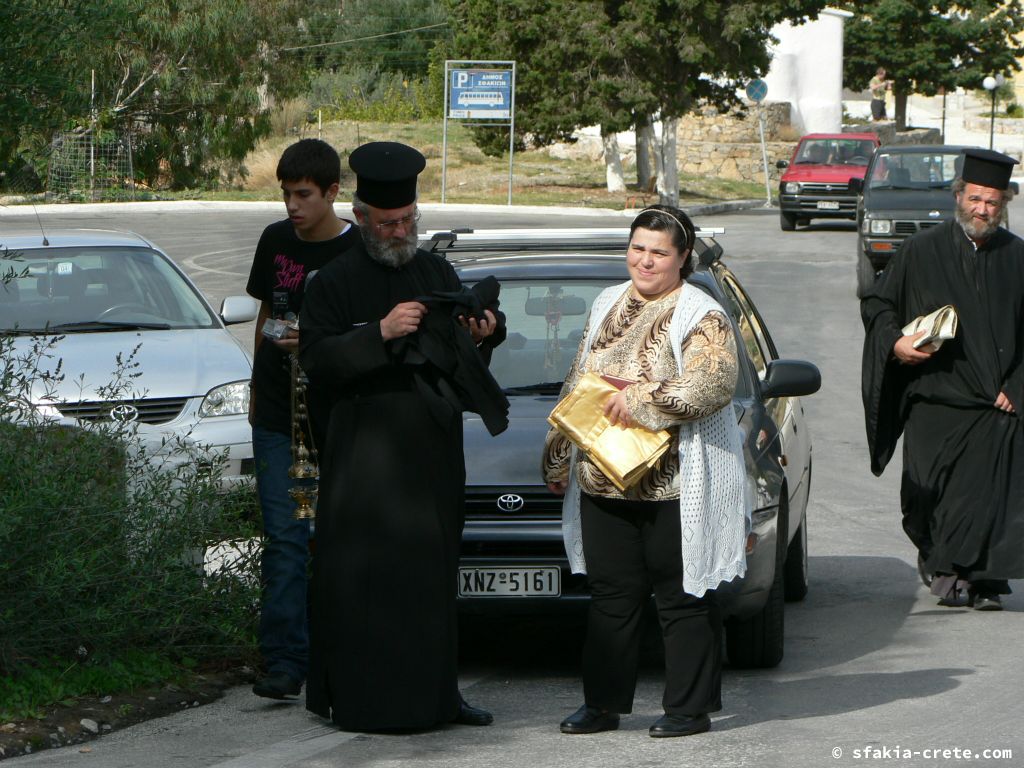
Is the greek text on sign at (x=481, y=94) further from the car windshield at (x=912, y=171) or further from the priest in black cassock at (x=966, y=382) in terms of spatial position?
the priest in black cassock at (x=966, y=382)

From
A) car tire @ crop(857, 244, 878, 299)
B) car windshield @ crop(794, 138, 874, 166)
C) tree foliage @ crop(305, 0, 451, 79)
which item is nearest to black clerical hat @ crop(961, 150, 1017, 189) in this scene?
car tire @ crop(857, 244, 878, 299)

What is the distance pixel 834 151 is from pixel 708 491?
30667 millimetres

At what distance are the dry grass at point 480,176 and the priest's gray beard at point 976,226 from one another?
101 feet

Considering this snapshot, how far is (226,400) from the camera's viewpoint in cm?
921

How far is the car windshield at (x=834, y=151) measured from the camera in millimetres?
34406

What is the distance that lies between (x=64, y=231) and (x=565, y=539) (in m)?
6.09

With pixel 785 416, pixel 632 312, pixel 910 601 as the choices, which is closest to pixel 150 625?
pixel 632 312

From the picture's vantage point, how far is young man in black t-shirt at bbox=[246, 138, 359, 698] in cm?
606

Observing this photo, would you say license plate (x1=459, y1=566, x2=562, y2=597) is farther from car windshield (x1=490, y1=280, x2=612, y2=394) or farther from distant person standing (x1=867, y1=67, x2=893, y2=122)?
distant person standing (x1=867, y1=67, x2=893, y2=122)

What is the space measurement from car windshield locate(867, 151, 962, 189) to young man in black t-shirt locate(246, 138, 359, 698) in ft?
59.7

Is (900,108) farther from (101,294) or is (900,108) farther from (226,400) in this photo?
(226,400)

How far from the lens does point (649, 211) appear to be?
5.47m

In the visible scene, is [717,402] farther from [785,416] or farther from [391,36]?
[391,36]

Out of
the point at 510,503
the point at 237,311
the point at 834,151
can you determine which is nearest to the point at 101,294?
the point at 237,311
